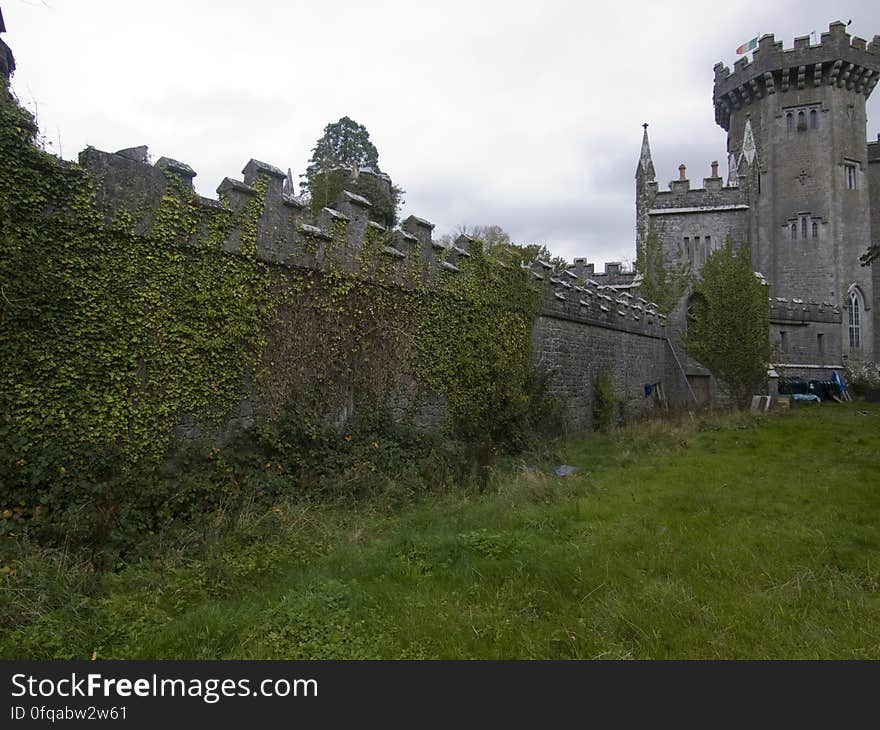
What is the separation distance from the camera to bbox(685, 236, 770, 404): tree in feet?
70.3

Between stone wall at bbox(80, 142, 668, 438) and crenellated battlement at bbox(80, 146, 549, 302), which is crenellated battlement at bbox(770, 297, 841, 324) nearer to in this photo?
stone wall at bbox(80, 142, 668, 438)

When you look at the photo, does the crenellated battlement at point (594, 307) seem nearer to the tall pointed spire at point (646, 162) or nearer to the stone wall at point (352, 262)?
the stone wall at point (352, 262)

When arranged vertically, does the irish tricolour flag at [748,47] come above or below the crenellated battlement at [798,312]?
above

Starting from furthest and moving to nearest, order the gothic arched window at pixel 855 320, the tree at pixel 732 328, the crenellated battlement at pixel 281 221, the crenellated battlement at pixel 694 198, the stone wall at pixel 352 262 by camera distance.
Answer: the gothic arched window at pixel 855 320
the crenellated battlement at pixel 694 198
the tree at pixel 732 328
the stone wall at pixel 352 262
the crenellated battlement at pixel 281 221

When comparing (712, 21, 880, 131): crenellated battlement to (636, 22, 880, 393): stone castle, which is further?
(712, 21, 880, 131): crenellated battlement

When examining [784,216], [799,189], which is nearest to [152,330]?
[784,216]

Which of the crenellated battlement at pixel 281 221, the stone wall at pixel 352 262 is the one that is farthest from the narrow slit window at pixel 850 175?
the crenellated battlement at pixel 281 221

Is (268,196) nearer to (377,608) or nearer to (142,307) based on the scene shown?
(142,307)

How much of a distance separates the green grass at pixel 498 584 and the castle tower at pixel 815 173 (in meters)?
30.0

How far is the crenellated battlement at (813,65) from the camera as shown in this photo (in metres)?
31.4

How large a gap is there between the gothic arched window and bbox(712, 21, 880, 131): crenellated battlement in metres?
12.1

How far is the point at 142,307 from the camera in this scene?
6344mm

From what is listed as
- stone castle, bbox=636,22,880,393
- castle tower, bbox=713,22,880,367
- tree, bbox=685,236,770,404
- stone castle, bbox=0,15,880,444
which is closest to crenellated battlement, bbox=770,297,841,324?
stone castle, bbox=0,15,880,444

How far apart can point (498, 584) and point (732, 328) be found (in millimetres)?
20366
